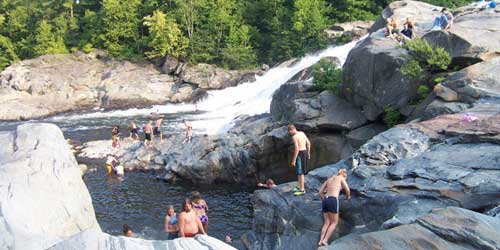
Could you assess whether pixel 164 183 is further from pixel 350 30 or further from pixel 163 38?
pixel 163 38

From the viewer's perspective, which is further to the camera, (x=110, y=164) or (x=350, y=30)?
(x=350, y=30)

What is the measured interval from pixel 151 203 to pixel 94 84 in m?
27.6

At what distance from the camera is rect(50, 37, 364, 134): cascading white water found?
3544cm

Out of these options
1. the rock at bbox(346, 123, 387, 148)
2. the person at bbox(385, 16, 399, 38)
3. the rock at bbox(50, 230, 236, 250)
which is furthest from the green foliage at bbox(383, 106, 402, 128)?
the rock at bbox(50, 230, 236, 250)

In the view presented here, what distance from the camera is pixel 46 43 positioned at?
51062 mm

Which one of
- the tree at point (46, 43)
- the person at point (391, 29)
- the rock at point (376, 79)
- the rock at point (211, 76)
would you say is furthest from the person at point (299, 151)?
the tree at point (46, 43)

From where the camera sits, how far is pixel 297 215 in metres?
12.2

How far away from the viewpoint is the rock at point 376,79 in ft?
61.4

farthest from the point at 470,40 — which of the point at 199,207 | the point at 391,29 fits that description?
the point at 199,207

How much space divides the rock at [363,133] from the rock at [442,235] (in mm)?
Answer: 12824

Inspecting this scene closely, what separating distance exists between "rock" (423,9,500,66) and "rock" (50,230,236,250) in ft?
48.1

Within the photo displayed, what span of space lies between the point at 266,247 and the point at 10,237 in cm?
657

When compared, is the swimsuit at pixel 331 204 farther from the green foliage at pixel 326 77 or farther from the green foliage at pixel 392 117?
the green foliage at pixel 326 77

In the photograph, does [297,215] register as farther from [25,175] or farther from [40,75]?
[40,75]
